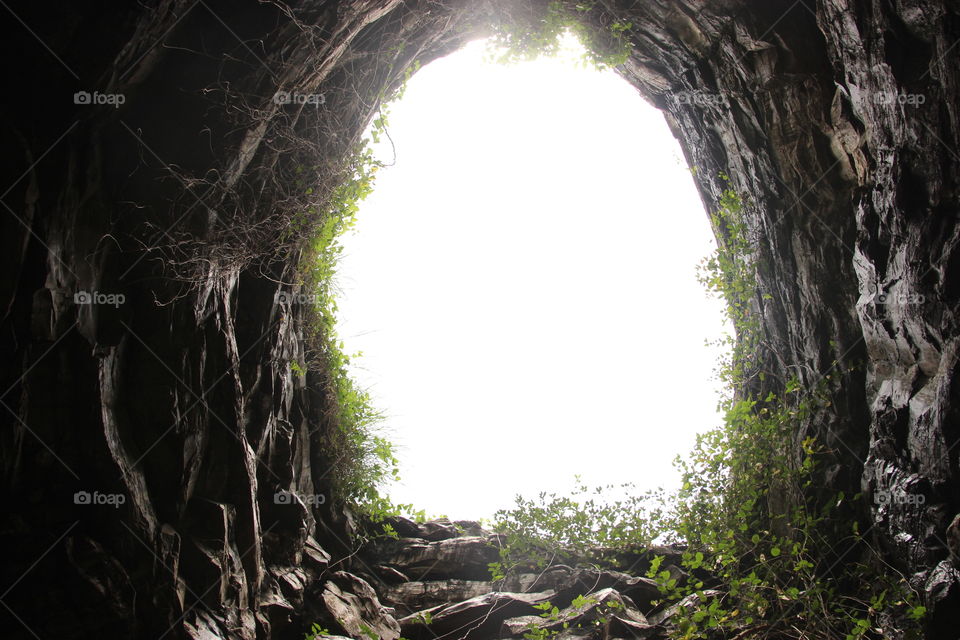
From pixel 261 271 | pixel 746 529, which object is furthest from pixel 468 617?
pixel 261 271

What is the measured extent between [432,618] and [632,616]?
2093 millimetres

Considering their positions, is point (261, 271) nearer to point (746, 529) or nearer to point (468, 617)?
point (468, 617)

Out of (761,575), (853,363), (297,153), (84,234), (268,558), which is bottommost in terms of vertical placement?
(761,575)

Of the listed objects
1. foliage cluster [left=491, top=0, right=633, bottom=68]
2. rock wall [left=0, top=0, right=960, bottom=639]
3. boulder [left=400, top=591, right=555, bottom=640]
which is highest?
foliage cluster [left=491, top=0, right=633, bottom=68]

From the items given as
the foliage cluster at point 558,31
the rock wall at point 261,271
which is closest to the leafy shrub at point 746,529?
the rock wall at point 261,271

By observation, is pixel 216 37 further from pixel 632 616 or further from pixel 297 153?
pixel 632 616

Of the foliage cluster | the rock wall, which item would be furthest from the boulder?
the foliage cluster

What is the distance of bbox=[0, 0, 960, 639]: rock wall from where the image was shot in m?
3.42

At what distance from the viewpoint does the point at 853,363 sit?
5379mm

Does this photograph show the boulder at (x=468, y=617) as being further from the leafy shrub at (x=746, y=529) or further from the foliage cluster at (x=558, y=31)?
the foliage cluster at (x=558, y=31)

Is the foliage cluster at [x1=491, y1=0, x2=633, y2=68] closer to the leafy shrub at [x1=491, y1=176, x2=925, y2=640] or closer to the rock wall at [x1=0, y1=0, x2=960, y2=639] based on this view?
the rock wall at [x1=0, y1=0, x2=960, y2=639]

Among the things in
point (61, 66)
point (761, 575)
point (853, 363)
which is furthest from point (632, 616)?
point (61, 66)

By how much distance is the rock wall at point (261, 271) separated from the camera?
135 inches

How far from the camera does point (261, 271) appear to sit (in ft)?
17.4
